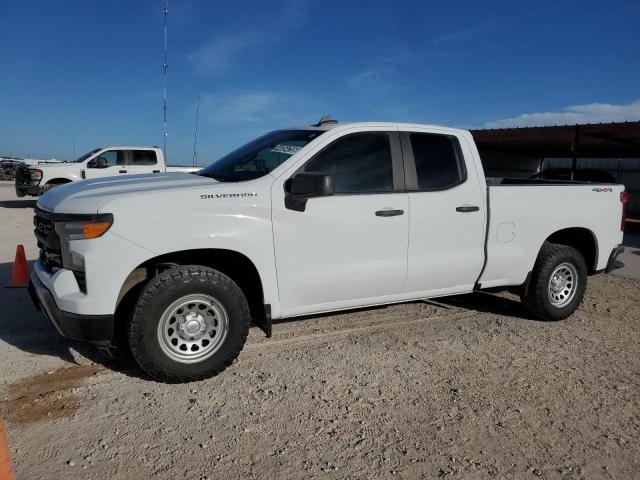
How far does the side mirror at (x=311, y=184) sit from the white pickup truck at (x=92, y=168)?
12.6m

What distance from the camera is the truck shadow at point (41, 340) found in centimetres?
419

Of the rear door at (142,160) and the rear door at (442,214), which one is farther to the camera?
the rear door at (142,160)

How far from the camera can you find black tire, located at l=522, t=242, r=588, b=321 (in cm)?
538

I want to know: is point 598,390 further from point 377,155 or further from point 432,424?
point 377,155

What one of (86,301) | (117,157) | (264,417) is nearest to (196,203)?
(86,301)

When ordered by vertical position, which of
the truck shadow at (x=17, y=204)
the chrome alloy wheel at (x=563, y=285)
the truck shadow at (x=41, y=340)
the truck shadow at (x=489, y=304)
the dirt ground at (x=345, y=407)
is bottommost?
the truck shadow at (x=489, y=304)

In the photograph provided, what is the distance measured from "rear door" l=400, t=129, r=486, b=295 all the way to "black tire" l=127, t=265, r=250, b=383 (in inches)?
62.8

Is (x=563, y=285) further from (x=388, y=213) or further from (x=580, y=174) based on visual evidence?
(x=580, y=174)

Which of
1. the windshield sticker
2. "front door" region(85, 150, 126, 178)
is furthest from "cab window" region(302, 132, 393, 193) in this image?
"front door" region(85, 150, 126, 178)

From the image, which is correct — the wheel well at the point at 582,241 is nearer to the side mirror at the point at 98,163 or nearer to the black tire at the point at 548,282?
the black tire at the point at 548,282

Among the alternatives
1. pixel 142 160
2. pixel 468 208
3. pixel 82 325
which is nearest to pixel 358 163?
pixel 468 208

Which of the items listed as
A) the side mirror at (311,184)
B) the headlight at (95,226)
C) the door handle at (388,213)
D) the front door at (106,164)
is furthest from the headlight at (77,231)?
the front door at (106,164)

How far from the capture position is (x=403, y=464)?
2.92 meters

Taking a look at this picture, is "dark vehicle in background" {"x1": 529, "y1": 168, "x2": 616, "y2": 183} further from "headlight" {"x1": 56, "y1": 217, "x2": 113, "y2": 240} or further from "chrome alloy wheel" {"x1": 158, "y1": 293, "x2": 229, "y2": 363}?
"headlight" {"x1": 56, "y1": 217, "x2": 113, "y2": 240}
